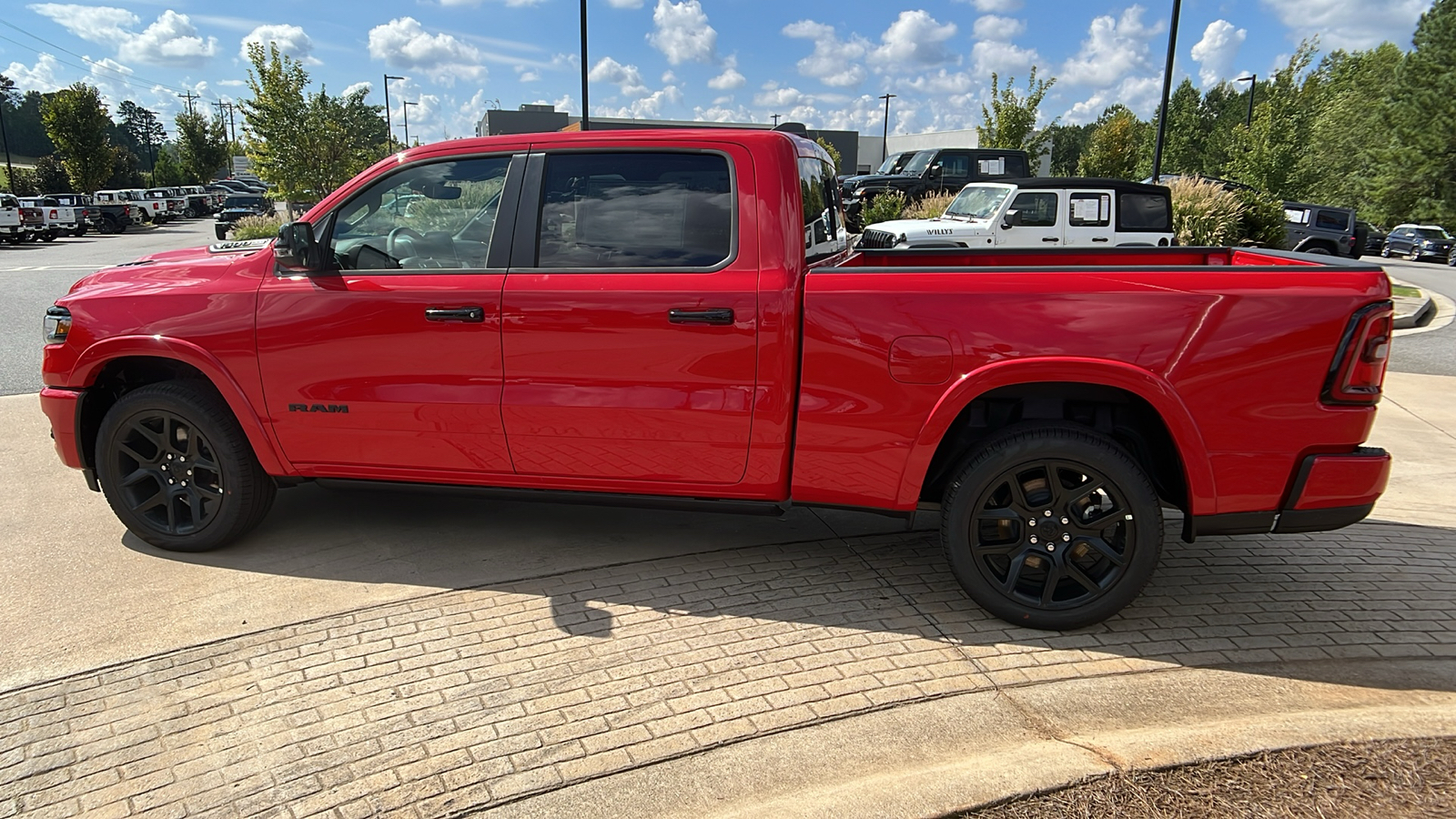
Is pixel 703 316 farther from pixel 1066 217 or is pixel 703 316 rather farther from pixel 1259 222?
pixel 1259 222

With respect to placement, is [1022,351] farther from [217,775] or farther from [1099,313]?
[217,775]

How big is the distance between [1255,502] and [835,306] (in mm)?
1791

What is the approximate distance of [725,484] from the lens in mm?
Answer: 3832

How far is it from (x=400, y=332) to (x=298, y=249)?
599 millimetres

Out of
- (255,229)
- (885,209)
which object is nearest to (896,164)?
(885,209)

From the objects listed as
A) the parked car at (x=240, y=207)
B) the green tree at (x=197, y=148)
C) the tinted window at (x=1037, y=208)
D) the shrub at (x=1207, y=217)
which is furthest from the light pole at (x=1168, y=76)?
the green tree at (x=197, y=148)

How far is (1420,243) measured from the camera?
1257 inches

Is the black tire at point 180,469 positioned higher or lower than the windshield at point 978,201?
lower

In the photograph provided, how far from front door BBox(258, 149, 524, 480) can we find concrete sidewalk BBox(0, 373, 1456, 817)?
64cm

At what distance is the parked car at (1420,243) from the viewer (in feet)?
104

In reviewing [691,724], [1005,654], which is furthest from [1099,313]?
[691,724]

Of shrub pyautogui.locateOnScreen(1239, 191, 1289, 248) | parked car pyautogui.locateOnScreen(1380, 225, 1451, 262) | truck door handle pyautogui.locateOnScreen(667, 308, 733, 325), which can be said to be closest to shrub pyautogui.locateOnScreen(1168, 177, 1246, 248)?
shrub pyautogui.locateOnScreen(1239, 191, 1289, 248)

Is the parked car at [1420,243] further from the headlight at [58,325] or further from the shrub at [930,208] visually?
the headlight at [58,325]

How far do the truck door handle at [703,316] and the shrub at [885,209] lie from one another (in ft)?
48.6
